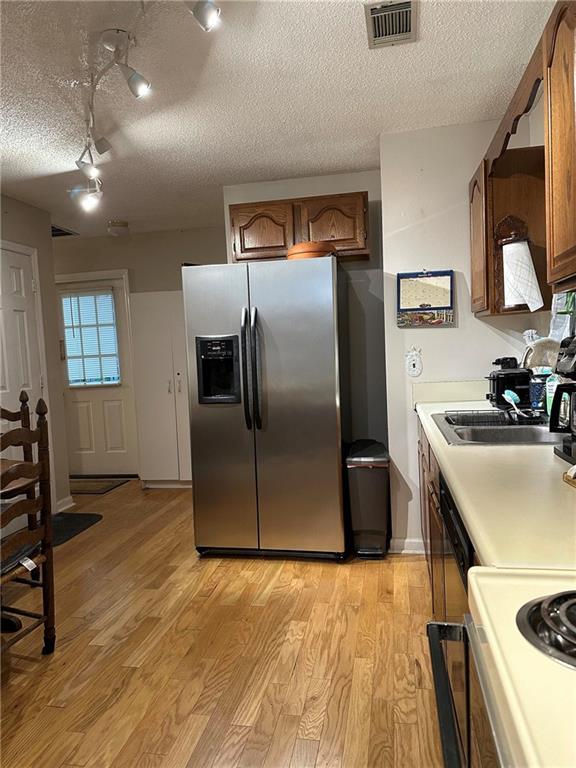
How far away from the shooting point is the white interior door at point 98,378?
17.3ft

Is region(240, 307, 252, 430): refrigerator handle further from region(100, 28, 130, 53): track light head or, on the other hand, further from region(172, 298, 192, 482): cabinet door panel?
region(172, 298, 192, 482): cabinet door panel

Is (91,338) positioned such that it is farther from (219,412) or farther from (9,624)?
(9,624)

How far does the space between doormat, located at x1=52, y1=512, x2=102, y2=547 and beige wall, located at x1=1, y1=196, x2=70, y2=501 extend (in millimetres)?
233

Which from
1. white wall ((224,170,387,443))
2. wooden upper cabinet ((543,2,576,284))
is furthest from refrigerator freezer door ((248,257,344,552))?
wooden upper cabinet ((543,2,576,284))

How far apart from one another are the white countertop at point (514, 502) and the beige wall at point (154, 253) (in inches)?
145

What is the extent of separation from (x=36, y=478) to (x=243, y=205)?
7.33ft

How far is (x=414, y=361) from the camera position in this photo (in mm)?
3088

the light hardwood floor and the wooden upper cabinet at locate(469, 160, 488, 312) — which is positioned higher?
the wooden upper cabinet at locate(469, 160, 488, 312)

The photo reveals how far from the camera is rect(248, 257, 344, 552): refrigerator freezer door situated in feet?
9.74

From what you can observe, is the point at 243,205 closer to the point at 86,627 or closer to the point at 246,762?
the point at 86,627

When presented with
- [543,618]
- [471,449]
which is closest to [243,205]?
[471,449]

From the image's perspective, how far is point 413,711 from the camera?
5.76ft

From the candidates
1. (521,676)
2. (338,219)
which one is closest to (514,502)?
(521,676)

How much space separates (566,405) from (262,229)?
2346 millimetres
